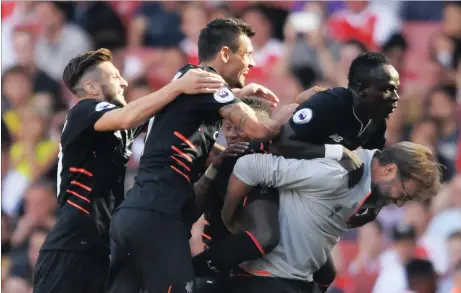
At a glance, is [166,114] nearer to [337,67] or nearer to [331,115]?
[331,115]

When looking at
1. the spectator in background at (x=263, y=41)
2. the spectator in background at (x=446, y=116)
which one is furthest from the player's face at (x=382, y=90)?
the spectator in background at (x=263, y=41)

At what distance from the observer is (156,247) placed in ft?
20.2

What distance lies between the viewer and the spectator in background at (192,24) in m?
12.0

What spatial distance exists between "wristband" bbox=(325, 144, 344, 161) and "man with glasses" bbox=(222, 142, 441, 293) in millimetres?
26

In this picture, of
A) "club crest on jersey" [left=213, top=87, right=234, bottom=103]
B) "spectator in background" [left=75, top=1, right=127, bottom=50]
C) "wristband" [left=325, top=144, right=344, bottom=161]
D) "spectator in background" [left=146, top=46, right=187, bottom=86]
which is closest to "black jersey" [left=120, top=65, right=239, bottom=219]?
"club crest on jersey" [left=213, top=87, right=234, bottom=103]

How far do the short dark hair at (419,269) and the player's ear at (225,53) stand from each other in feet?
13.7

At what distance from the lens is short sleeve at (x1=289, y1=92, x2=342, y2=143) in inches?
252

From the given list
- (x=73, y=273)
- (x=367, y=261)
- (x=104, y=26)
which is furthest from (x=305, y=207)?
(x=104, y=26)

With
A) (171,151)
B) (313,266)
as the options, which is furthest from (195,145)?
(313,266)

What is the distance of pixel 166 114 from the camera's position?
21.0ft

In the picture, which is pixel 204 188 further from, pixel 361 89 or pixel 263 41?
pixel 263 41

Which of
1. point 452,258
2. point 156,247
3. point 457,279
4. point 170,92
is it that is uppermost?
point 170,92

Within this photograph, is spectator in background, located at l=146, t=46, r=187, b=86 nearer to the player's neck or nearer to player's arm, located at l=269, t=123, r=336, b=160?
the player's neck

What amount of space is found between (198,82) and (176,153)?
0.40 metres
